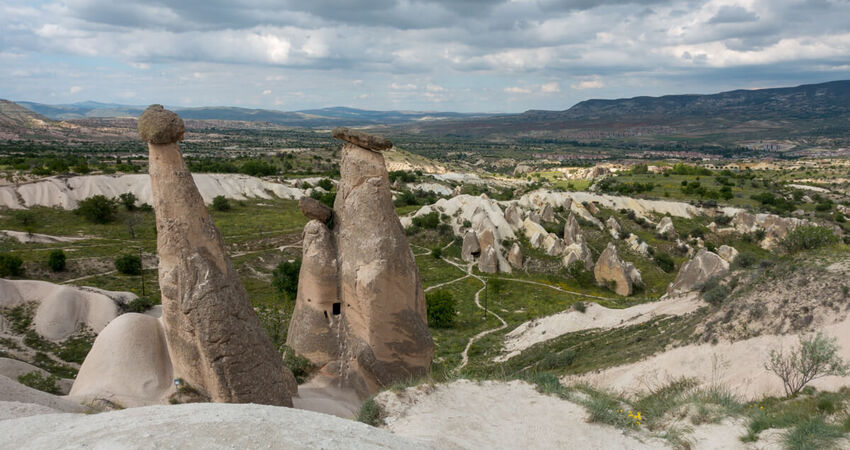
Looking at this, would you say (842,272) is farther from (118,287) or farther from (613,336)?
(118,287)

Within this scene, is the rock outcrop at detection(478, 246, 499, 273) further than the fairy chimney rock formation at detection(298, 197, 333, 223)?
Yes

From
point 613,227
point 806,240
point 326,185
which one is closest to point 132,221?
point 326,185

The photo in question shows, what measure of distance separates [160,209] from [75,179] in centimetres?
6570

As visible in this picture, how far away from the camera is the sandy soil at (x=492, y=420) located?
8.25m

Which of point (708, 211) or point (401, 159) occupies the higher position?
point (401, 159)

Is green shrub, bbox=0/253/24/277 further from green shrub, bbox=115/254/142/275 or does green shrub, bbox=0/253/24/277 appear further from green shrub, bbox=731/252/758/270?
green shrub, bbox=731/252/758/270

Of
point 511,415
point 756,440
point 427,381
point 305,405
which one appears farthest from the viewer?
point 305,405

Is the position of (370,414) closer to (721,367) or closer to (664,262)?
(721,367)

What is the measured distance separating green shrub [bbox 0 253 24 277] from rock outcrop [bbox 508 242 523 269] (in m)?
41.4

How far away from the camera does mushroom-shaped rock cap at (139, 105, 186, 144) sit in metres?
10.5

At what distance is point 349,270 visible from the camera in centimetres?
1442

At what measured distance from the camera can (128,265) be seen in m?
35.2

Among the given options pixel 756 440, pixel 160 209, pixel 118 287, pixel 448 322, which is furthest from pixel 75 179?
pixel 756 440


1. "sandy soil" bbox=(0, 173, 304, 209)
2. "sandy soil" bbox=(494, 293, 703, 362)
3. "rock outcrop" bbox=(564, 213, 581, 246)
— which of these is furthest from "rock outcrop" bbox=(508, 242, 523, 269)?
"sandy soil" bbox=(0, 173, 304, 209)
